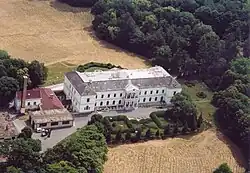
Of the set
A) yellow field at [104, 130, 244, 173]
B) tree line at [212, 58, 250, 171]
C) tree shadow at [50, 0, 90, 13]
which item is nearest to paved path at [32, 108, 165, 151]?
yellow field at [104, 130, 244, 173]

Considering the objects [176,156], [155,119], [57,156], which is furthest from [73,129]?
[176,156]

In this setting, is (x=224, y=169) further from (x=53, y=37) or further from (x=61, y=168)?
(x=53, y=37)

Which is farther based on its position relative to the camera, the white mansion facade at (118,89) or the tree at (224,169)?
the white mansion facade at (118,89)

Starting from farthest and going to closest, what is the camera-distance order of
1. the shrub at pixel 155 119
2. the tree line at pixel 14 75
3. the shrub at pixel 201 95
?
1. the shrub at pixel 201 95
2. the shrub at pixel 155 119
3. the tree line at pixel 14 75

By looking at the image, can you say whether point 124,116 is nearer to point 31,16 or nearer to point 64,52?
point 64,52

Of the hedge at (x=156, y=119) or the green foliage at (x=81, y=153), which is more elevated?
the green foliage at (x=81, y=153)

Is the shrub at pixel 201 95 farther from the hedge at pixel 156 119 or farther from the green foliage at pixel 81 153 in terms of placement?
the green foliage at pixel 81 153

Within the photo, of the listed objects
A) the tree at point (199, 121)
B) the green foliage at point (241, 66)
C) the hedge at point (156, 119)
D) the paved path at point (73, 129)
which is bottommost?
the paved path at point (73, 129)

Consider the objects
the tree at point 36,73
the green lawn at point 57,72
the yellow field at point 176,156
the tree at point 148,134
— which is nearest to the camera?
the yellow field at point 176,156

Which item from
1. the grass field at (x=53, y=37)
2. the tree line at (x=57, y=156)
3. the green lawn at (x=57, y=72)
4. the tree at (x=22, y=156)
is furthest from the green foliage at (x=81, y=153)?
the grass field at (x=53, y=37)

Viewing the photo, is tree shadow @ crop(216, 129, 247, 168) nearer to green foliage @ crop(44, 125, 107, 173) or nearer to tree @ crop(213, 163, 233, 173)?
tree @ crop(213, 163, 233, 173)
